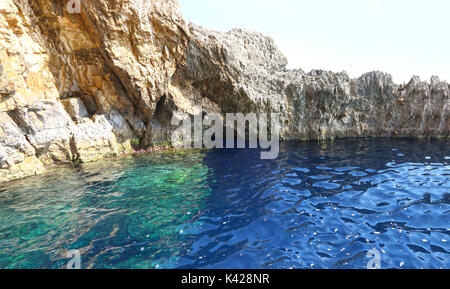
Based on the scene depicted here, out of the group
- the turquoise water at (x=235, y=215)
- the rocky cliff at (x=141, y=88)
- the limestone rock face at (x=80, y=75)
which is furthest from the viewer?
the rocky cliff at (x=141, y=88)

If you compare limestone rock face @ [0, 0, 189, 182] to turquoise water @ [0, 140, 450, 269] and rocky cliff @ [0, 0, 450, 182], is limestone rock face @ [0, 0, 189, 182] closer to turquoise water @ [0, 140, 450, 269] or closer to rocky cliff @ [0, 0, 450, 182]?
rocky cliff @ [0, 0, 450, 182]

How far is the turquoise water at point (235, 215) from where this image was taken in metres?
4.97

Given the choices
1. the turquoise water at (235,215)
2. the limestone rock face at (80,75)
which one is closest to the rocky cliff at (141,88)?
the limestone rock face at (80,75)

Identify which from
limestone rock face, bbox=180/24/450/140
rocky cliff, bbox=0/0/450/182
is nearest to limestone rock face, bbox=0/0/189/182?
rocky cliff, bbox=0/0/450/182

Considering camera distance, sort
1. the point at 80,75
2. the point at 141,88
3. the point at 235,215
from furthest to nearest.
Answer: the point at 141,88 < the point at 80,75 < the point at 235,215

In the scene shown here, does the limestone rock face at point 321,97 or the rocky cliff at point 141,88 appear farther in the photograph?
the limestone rock face at point 321,97

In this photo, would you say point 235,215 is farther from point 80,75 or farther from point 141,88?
point 80,75

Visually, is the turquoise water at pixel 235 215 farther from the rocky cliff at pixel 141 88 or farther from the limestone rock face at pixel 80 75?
the rocky cliff at pixel 141 88

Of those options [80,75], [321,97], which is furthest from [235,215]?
[321,97]

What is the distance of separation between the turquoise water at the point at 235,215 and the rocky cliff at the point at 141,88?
318cm

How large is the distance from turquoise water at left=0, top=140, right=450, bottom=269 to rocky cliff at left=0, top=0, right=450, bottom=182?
3.18 metres

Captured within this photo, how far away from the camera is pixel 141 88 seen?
15.0 m

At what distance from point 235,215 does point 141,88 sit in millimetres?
11844

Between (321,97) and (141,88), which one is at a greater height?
(141,88)
